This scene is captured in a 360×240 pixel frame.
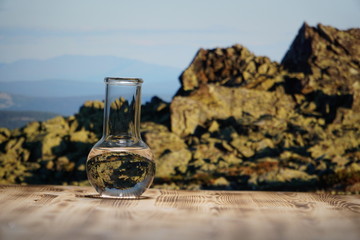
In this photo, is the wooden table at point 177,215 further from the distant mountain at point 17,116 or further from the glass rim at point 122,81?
the distant mountain at point 17,116

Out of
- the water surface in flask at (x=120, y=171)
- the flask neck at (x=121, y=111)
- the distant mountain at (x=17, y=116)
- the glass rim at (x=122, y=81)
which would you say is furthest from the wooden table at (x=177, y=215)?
the distant mountain at (x=17, y=116)

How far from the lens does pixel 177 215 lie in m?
2.10

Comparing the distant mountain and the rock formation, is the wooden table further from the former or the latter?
the distant mountain

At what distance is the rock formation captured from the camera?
15.0 m

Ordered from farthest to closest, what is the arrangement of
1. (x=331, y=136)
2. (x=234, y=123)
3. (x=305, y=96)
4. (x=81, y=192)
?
(x=305, y=96) → (x=234, y=123) → (x=331, y=136) → (x=81, y=192)

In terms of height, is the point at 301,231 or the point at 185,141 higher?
the point at 301,231

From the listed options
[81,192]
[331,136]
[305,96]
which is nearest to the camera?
[81,192]

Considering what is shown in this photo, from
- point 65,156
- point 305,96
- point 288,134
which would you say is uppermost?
point 305,96

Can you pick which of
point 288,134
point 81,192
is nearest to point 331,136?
point 288,134

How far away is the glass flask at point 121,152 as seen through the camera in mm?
2422

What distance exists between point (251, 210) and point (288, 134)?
50.7ft

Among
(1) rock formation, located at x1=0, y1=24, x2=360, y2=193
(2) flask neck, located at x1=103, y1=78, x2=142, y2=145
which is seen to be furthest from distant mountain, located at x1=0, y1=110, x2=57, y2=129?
(2) flask neck, located at x1=103, y1=78, x2=142, y2=145

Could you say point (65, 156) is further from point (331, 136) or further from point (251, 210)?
point (251, 210)

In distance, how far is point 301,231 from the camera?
183 cm
